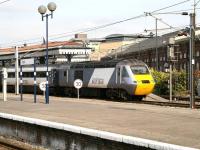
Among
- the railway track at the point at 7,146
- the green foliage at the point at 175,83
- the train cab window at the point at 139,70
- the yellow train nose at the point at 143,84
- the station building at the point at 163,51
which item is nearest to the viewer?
the railway track at the point at 7,146

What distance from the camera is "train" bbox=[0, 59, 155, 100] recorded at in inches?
1282

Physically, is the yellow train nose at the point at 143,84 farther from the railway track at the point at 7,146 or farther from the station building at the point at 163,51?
the station building at the point at 163,51

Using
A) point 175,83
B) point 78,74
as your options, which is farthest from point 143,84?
point 175,83

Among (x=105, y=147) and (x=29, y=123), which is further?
(x=29, y=123)

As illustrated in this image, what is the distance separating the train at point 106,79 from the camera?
3256cm

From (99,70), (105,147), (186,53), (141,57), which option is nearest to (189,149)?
(105,147)

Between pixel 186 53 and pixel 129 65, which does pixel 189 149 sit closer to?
pixel 129 65

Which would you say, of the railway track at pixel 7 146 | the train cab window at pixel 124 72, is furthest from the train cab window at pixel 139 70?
the railway track at pixel 7 146

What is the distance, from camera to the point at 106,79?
34.8 metres

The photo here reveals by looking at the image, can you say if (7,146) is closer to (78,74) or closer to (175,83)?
(78,74)

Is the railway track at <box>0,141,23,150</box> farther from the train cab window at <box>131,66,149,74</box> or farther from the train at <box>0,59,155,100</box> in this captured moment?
the train cab window at <box>131,66,149,74</box>

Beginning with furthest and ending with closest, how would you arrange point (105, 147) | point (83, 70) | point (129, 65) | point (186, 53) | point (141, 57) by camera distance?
point (141, 57) < point (186, 53) < point (83, 70) < point (129, 65) < point (105, 147)

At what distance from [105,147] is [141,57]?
67.6 meters

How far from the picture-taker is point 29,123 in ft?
49.1
